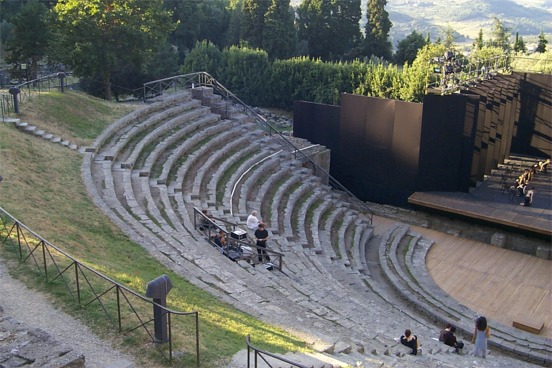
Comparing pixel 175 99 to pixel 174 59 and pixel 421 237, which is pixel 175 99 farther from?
pixel 174 59

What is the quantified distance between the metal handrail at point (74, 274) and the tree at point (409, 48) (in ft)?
153

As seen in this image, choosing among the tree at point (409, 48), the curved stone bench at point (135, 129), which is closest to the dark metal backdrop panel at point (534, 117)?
the curved stone bench at point (135, 129)

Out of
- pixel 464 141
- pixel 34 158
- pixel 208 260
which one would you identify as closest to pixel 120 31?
pixel 34 158

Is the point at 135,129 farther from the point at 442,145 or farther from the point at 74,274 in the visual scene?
the point at 442,145

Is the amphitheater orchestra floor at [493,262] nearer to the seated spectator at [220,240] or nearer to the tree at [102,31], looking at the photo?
the seated spectator at [220,240]

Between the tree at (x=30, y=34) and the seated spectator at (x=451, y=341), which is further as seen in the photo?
the tree at (x=30, y=34)

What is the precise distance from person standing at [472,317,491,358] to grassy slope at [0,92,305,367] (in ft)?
18.1

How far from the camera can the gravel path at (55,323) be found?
7801mm

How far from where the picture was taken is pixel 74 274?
9.90 metres

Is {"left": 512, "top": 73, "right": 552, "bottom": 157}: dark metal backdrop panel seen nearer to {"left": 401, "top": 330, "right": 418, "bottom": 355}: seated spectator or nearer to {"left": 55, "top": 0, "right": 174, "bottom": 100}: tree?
{"left": 55, "top": 0, "right": 174, "bottom": 100}: tree

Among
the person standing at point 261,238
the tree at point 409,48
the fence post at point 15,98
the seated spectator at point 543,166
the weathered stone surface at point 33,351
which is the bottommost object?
the seated spectator at point 543,166

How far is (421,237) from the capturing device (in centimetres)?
2298

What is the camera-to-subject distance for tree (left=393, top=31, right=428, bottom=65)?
5262 centimetres

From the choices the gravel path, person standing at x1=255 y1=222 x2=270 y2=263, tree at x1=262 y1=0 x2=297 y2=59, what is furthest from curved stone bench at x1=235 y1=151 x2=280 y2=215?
tree at x1=262 y1=0 x2=297 y2=59
